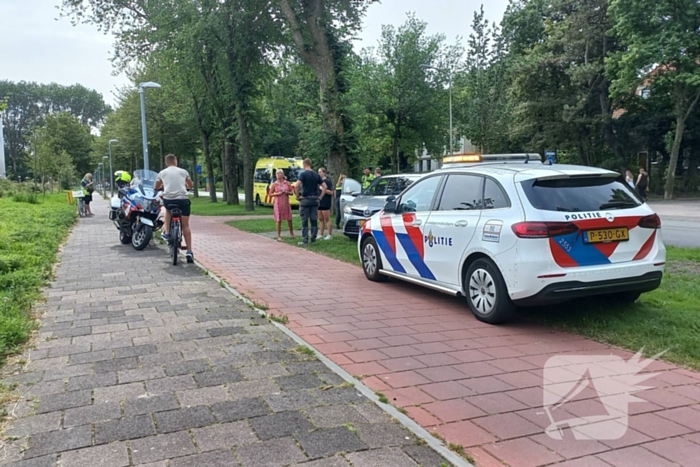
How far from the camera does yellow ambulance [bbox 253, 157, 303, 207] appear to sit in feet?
99.1

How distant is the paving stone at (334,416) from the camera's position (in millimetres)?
3553

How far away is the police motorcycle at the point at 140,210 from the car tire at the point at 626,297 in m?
8.19

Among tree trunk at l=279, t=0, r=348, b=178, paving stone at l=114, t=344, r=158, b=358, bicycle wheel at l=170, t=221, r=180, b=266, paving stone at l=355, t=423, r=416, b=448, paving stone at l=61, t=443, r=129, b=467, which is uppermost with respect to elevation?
tree trunk at l=279, t=0, r=348, b=178

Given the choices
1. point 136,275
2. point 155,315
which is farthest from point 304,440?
point 136,275

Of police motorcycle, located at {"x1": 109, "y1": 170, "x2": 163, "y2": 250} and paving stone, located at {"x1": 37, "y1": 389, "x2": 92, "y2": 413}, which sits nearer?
paving stone, located at {"x1": 37, "y1": 389, "x2": 92, "y2": 413}

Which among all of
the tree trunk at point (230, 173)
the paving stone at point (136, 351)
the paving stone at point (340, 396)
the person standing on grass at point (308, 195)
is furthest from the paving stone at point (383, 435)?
the tree trunk at point (230, 173)

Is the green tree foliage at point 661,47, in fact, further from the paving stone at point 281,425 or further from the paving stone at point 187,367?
the paving stone at point 281,425

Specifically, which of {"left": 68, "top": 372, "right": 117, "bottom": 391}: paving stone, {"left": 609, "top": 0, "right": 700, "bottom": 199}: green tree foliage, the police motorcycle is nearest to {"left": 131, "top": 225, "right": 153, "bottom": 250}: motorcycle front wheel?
the police motorcycle

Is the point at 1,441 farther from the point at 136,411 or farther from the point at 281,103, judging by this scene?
the point at 281,103

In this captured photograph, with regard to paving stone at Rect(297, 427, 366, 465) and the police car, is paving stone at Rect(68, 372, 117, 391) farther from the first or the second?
the police car

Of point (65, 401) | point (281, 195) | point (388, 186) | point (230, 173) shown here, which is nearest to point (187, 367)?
point (65, 401)

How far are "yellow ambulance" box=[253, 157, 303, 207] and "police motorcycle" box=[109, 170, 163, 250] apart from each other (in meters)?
16.5

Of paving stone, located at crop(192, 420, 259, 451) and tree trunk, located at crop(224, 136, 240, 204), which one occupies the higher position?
tree trunk, located at crop(224, 136, 240, 204)

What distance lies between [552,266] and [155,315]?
13.5 feet
